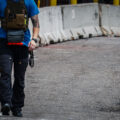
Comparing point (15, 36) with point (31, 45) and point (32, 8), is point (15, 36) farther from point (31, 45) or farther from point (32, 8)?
point (32, 8)

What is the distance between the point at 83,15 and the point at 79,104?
13.0 m

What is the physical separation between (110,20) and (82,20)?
146cm

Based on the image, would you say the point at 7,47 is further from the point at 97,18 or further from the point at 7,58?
the point at 97,18

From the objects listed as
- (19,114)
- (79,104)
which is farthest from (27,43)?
(79,104)

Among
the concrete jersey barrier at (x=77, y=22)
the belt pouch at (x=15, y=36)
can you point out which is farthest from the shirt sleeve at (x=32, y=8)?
the concrete jersey barrier at (x=77, y=22)

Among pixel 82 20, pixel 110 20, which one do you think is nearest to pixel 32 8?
pixel 82 20

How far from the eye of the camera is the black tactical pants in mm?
6504

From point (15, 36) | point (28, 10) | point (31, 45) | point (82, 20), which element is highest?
point (28, 10)

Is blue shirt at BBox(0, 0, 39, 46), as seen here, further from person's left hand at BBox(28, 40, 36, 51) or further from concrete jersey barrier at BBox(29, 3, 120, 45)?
concrete jersey barrier at BBox(29, 3, 120, 45)

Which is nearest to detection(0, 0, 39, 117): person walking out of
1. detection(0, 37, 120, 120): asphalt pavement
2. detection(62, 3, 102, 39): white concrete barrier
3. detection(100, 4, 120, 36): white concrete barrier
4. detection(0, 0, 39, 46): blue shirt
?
detection(0, 0, 39, 46): blue shirt

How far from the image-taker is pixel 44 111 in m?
7.66

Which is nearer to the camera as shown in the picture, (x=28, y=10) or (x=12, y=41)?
(x=12, y=41)

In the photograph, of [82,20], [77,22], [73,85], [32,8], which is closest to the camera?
[32,8]

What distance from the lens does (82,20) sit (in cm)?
2089
